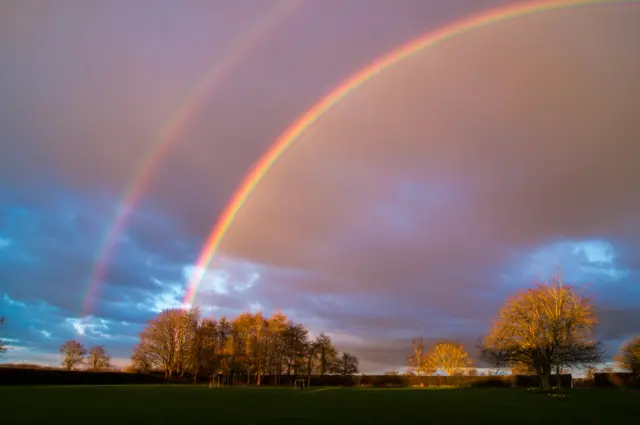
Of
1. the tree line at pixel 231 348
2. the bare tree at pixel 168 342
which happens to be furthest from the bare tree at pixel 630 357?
the bare tree at pixel 168 342

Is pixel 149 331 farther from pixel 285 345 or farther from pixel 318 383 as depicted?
pixel 318 383

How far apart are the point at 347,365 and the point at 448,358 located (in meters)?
23.9

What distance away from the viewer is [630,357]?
310 ft

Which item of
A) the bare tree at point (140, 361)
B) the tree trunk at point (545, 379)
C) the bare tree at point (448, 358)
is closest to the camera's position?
the tree trunk at point (545, 379)

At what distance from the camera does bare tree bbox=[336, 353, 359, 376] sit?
4300 inches

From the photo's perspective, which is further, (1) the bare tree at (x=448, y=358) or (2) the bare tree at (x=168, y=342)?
(1) the bare tree at (x=448, y=358)

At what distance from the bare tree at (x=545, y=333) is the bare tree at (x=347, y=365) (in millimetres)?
46396

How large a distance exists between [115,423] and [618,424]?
1987cm

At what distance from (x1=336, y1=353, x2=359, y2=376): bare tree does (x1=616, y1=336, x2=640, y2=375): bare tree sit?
2100 inches

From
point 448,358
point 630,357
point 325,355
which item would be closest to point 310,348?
point 325,355

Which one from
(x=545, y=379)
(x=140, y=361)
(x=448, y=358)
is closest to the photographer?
(x=545, y=379)

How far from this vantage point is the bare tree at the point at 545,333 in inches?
2542

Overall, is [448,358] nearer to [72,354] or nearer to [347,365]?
[347,365]

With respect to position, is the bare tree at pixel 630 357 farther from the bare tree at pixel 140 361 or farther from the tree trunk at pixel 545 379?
the bare tree at pixel 140 361
